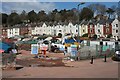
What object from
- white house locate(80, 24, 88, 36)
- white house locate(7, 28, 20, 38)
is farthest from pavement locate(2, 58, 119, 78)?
white house locate(7, 28, 20, 38)

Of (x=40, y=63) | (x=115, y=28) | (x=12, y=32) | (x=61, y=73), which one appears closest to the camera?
(x=61, y=73)

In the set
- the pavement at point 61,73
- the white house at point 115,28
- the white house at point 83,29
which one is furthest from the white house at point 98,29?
the pavement at point 61,73

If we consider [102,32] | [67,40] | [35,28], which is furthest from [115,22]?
[35,28]

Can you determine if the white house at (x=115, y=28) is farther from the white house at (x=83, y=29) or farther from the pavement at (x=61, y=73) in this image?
the pavement at (x=61, y=73)

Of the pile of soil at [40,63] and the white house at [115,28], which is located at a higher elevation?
the white house at [115,28]

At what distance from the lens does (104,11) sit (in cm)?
11800

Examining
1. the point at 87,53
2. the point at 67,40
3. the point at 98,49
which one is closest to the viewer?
the point at 87,53

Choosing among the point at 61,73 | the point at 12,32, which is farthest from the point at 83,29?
the point at 61,73

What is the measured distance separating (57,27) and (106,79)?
89118 mm

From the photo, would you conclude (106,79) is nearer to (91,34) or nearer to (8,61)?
(8,61)

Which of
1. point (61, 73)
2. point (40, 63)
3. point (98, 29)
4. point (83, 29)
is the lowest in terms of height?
point (61, 73)

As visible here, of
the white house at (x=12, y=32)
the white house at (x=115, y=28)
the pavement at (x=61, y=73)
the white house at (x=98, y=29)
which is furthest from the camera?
the white house at (x=12, y=32)

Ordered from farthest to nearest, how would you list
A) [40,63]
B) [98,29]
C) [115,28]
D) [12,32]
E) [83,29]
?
[12,32] → [83,29] → [98,29] → [115,28] → [40,63]

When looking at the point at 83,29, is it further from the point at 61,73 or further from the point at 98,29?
the point at 61,73
